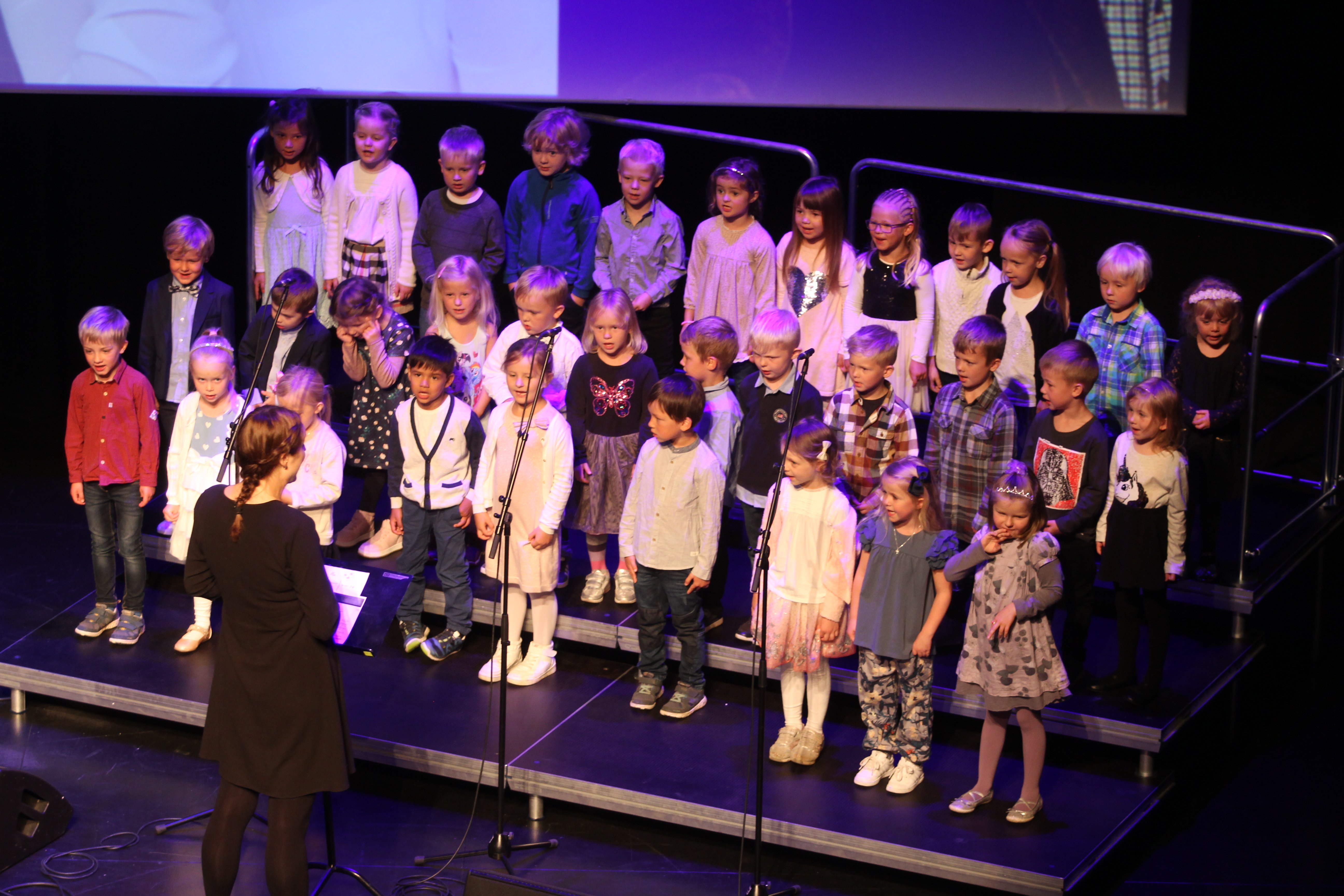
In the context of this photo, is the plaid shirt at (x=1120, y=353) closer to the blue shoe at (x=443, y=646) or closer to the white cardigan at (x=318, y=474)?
the blue shoe at (x=443, y=646)

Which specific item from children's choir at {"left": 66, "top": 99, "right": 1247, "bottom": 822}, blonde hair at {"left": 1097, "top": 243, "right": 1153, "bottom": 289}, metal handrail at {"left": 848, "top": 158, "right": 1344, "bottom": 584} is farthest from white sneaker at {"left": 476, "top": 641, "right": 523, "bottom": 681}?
blonde hair at {"left": 1097, "top": 243, "right": 1153, "bottom": 289}

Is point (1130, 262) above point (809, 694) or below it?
above

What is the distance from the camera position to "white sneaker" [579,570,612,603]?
17.4ft

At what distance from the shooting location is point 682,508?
15.2 feet

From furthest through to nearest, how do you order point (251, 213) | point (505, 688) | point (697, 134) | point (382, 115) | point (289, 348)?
point (251, 213) → point (697, 134) → point (382, 115) → point (289, 348) → point (505, 688)

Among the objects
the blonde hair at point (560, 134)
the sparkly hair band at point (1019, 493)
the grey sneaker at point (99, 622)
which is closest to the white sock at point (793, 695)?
the sparkly hair band at point (1019, 493)

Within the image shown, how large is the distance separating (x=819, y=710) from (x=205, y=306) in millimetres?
3098

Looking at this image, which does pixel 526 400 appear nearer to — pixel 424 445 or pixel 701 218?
pixel 424 445

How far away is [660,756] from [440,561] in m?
1.15

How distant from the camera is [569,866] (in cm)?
428

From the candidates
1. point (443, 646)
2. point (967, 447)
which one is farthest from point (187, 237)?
point (967, 447)

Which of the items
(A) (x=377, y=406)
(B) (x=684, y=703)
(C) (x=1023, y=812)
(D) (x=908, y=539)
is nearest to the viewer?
(C) (x=1023, y=812)

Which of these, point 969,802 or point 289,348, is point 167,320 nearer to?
point 289,348

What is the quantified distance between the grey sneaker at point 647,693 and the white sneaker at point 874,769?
79cm
